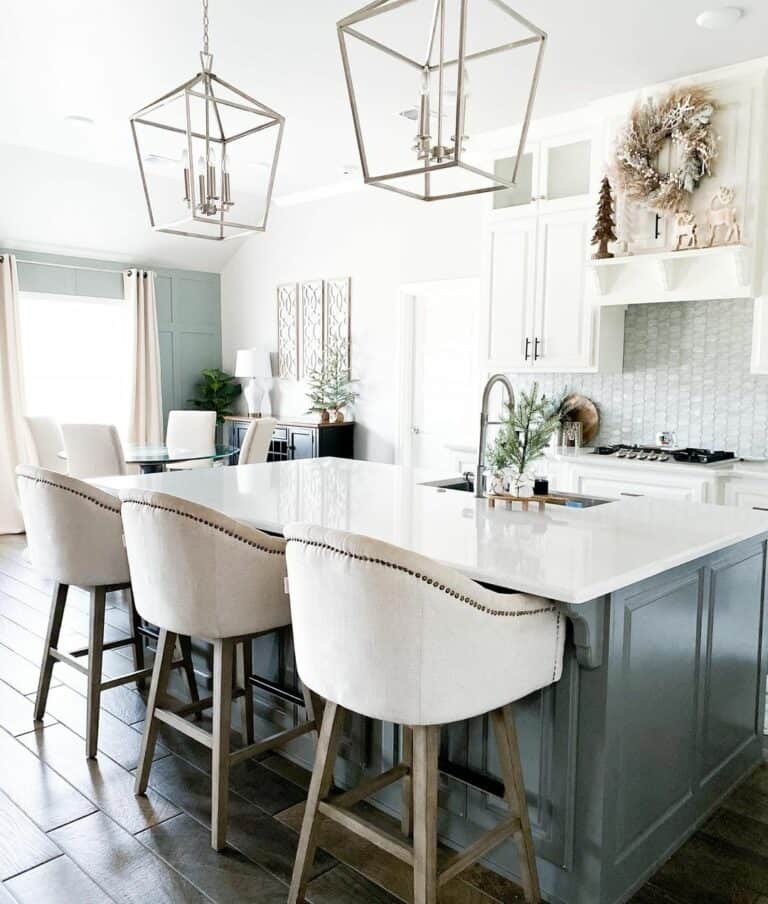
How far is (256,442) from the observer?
5.57 meters

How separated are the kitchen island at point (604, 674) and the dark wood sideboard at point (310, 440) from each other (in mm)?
3693

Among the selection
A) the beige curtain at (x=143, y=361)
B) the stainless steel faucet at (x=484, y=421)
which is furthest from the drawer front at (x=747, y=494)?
the beige curtain at (x=143, y=361)

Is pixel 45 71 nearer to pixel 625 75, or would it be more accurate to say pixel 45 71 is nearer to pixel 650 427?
Answer: pixel 625 75

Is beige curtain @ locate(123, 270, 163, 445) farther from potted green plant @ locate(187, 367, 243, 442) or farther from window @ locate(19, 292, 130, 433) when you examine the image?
potted green plant @ locate(187, 367, 243, 442)

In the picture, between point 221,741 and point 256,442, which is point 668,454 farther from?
point 221,741

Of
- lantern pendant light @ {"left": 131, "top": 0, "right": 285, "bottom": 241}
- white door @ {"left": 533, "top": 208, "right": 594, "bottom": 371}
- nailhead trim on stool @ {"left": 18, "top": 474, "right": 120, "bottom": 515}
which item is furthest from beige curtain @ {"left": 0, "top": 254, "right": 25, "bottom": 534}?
white door @ {"left": 533, "top": 208, "right": 594, "bottom": 371}

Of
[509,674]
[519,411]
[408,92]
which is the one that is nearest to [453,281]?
[408,92]

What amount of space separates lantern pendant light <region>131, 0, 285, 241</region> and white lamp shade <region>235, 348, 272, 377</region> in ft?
3.99

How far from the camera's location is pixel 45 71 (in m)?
4.09

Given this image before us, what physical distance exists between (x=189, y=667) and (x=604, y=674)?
1.74 meters

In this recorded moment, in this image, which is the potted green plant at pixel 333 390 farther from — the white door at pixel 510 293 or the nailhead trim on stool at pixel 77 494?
the nailhead trim on stool at pixel 77 494

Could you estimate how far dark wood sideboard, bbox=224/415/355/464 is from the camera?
255 inches

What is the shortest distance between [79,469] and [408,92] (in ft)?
10.4

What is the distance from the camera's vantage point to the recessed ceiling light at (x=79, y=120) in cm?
485
